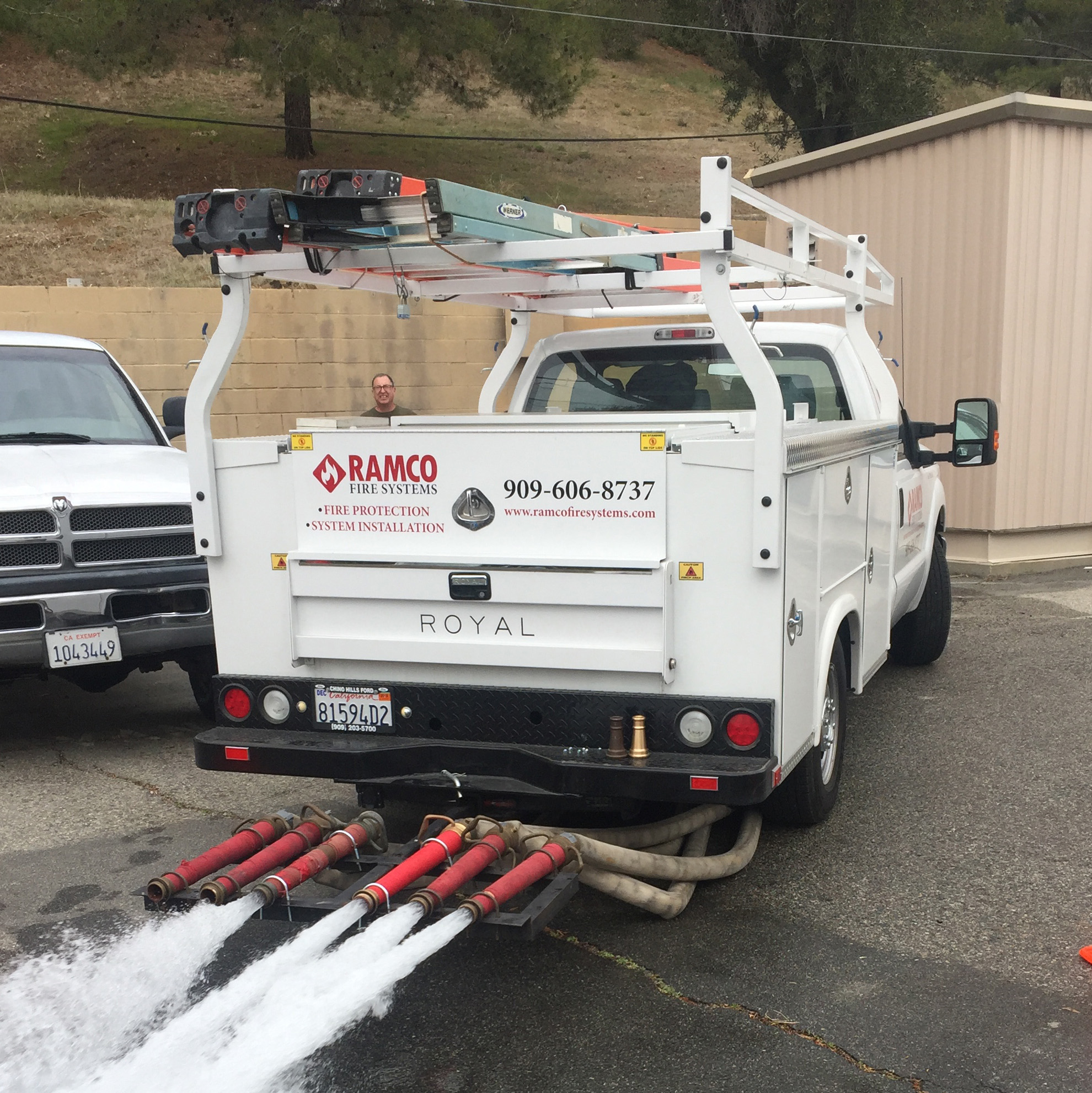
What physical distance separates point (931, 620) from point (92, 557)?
4.90 m

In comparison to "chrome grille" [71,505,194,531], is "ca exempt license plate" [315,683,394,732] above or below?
below

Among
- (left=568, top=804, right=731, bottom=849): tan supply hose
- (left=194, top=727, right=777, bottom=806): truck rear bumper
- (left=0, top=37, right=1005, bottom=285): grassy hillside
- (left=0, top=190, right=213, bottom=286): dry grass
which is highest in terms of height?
(left=0, top=37, right=1005, bottom=285): grassy hillside

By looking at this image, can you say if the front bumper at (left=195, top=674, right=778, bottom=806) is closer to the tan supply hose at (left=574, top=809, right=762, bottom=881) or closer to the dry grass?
the tan supply hose at (left=574, top=809, right=762, bottom=881)

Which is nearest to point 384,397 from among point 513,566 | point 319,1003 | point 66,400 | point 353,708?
point 66,400

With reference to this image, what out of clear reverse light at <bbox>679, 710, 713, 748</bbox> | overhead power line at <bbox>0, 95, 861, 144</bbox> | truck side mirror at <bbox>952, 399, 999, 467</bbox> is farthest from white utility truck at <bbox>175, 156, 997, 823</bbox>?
overhead power line at <bbox>0, 95, 861, 144</bbox>

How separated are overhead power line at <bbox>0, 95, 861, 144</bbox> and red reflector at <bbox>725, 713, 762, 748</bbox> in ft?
101

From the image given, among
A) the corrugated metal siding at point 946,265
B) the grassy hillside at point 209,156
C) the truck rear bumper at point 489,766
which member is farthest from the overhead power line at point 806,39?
the truck rear bumper at point 489,766

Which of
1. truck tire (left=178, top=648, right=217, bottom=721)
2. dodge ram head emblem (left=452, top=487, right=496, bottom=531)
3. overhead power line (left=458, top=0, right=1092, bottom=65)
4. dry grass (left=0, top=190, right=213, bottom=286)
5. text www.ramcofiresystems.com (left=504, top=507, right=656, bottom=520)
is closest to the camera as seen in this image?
text www.ramcofiresystems.com (left=504, top=507, right=656, bottom=520)

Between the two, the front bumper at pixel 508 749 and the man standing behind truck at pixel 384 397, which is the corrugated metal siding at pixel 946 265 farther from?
the front bumper at pixel 508 749

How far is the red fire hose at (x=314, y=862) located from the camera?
11.5 ft

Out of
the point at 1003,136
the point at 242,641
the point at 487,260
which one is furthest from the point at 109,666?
the point at 1003,136

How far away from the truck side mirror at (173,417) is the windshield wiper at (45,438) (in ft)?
1.57

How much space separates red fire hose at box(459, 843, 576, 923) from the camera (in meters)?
3.33

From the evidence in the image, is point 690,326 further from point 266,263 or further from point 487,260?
point 266,263
